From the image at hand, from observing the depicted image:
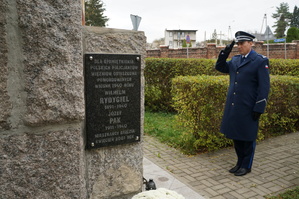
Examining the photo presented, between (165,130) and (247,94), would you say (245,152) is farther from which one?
(165,130)

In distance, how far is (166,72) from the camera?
7.99m

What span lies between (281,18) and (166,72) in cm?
6565

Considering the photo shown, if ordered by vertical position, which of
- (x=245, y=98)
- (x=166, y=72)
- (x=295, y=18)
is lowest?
(x=245, y=98)

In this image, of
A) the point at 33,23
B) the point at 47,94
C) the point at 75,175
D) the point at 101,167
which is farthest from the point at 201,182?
the point at 33,23

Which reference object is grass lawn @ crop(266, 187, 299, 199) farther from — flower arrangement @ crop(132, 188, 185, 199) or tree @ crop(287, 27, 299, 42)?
tree @ crop(287, 27, 299, 42)

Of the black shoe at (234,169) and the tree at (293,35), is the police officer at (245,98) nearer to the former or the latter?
the black shoe at (234,169)

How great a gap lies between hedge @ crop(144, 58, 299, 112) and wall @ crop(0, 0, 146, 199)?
6.46 metres

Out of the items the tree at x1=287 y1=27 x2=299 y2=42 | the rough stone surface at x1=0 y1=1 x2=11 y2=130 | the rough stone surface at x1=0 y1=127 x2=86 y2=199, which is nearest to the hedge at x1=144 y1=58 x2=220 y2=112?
the rough stone surface at x1=0 y1=127 x2=86 y2=199

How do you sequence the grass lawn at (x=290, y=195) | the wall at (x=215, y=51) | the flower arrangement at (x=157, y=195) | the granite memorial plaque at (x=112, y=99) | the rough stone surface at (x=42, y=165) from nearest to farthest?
the rough stone surface at (x=42, y=165)
the flower arrangement at (x=157, y=195)
the granite memorial plaque at (x=112, y=99)
the grass lawn at (x=290, y=195)
the wall at (x=215, y=51)

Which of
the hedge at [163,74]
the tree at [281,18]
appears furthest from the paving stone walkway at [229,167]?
the tree at [281,18]

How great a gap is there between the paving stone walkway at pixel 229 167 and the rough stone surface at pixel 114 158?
131 centimetres

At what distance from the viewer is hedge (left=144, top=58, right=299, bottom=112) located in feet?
26.0

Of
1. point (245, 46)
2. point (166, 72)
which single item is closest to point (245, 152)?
point (245, 46)

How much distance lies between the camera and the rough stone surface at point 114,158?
183 centimetres
